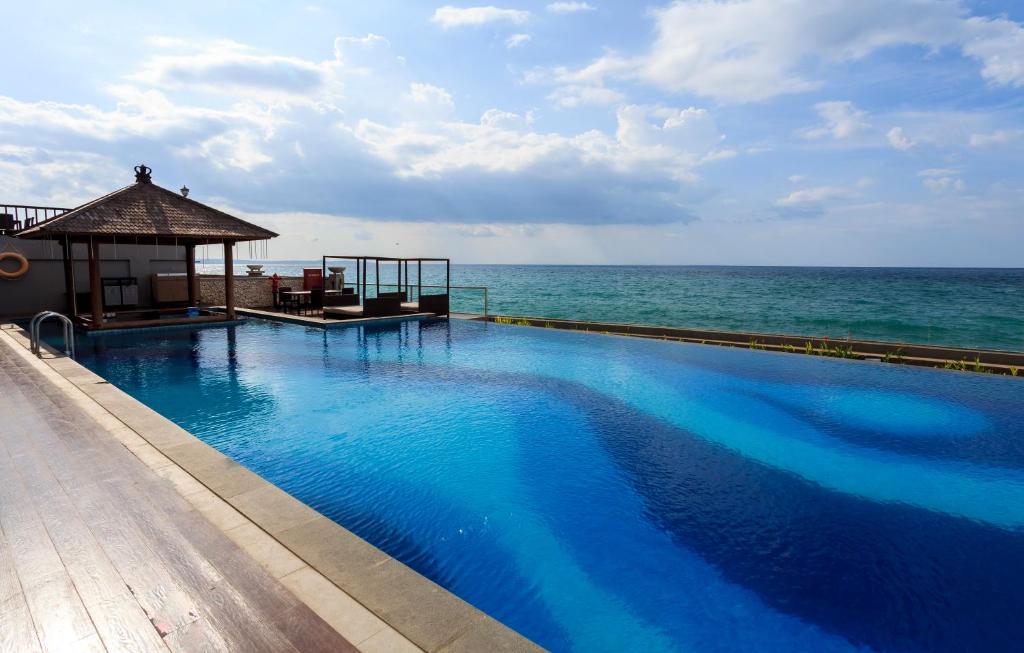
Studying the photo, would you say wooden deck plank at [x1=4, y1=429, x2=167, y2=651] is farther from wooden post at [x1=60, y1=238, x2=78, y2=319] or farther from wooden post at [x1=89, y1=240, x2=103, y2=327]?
wooden post at [x1=60, y1=238, x2=78, y2=319]

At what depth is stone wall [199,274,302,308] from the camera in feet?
60.7

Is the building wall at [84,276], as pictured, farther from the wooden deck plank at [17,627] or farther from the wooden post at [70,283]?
the wooden deck plank at [17,627]

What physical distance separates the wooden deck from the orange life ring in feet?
48.4

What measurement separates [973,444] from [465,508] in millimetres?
6877

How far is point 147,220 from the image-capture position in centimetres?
1331

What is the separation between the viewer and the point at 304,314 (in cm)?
1706

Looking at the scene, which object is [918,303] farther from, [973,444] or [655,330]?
[973,444]

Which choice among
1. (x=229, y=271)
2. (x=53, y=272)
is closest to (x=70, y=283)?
(x=53, y=272)

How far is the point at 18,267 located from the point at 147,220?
213 inches

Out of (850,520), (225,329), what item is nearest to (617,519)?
(850,520)

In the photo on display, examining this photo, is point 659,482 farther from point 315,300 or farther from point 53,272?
point 53,272

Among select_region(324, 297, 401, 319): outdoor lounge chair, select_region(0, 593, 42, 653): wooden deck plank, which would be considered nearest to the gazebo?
select_region(324, 297, 401, 319): outdoor lounge chair

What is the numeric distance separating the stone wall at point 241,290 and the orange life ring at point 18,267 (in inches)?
176

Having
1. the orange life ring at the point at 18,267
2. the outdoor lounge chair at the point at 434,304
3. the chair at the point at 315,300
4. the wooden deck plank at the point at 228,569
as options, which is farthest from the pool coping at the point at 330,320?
the wooden deck plank at the point at 228,569
